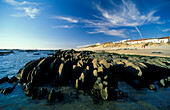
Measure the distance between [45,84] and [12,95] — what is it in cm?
182

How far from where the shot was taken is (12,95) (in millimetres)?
4613

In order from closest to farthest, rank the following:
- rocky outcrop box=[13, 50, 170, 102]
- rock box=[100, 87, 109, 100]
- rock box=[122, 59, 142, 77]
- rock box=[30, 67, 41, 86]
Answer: rock box=[100, 87, 109, 100] → rocky outcrop box=[13, 50, 170, 102] → rock box=[30, 67, 41, 86] → rock box=[122, 59, 142, 77]

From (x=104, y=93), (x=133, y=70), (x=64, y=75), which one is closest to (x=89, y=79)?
(x=104, y=93)

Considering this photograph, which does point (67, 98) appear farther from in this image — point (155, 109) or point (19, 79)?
point (19, 79)

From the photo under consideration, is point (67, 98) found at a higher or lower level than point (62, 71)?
lower

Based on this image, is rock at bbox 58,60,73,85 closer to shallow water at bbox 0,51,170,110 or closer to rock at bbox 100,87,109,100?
shallow water at bbox 0,51,170,110

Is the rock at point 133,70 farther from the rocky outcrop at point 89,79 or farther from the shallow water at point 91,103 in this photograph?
the shallow water at point 91,103

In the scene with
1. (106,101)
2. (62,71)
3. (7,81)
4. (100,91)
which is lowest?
(7,81)

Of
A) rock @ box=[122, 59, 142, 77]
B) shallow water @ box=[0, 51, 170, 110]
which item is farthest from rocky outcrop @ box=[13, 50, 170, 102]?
shallow water @ box=[0, 51, 170, 110]

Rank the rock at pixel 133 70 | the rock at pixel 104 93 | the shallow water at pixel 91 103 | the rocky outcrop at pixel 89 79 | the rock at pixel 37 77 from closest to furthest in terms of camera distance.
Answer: the shallow water at pixel 91 103 < the rock at pixel 104 93 < the rocky outcrop at pixel 89 79 < the rock at pixel 37 77 < the rock at pixel 133 70

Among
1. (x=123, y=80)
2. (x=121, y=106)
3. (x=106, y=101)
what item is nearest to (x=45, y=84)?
(x=106, y=101)

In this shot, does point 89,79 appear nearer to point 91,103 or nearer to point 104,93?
point 104,93

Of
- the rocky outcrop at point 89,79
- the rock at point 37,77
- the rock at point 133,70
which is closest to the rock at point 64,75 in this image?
the rocky outcrop at point 89,79

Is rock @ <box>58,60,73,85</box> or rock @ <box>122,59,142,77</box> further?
rock @ <box>122,59,142,77</box>
